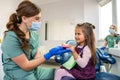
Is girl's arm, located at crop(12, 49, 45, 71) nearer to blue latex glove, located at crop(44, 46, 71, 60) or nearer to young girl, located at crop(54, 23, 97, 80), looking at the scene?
blue latex glove, located at crop(44, 46, 71, 60)

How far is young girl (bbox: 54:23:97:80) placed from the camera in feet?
4.67

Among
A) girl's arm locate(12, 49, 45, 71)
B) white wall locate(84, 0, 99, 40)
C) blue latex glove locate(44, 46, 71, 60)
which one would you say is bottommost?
girl's arm locate(12, 49, 45, 71)

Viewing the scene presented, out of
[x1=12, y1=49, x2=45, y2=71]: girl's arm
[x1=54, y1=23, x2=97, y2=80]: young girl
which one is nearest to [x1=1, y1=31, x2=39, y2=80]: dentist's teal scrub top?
[x1=12, y1=49, x2=45, y2=71]: girl's arm

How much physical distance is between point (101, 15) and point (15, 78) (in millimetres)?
4465

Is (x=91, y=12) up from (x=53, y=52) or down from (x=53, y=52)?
up

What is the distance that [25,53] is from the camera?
1293 mm

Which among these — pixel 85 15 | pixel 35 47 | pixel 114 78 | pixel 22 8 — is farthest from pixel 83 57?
pixel 85 15

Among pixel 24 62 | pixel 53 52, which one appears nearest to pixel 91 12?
pixel 53 52

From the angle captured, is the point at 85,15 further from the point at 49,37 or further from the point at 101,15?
the point at 49,37

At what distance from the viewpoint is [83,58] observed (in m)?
1.43

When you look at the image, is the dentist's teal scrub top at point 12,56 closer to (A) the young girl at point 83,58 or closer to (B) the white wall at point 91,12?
(A) the young girl at point 83,58

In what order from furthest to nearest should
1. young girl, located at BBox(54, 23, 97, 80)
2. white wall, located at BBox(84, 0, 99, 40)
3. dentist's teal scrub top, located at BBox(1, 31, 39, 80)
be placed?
white wall, located at BBox(84, 0, 99, 40), young girl, located at BBox(54, 23, 97, 80), dentist's teal scrub top, located at BBox(1, 31, 39, 80)

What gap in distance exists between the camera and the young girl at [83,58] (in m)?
1.42

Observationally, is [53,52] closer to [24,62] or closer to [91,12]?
[24,62]
